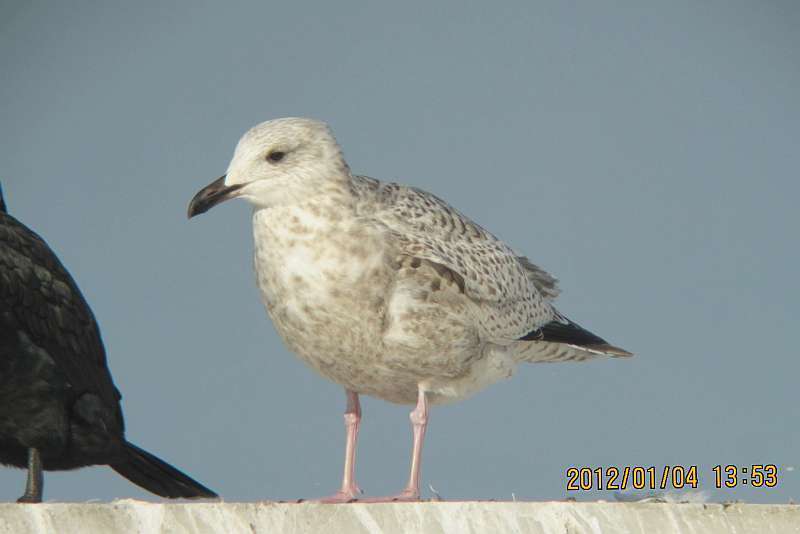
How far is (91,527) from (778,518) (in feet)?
12.5

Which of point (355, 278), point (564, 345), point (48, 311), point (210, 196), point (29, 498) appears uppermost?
point (210, 196)

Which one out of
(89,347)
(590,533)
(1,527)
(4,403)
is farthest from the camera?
(89,347)

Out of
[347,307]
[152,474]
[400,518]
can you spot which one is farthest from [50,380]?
[400,518]

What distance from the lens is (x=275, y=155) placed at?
28.0ft

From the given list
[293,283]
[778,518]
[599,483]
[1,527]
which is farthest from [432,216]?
[1,527]

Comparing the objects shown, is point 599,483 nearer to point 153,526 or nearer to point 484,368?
point 484,368

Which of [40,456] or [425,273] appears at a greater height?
[425,273]

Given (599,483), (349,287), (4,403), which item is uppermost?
(349,287)

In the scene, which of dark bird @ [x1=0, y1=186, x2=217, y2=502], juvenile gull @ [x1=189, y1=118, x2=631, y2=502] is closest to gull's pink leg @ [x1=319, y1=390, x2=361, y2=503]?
juvenile gull @ [x1=189, y1=118, x2=631, y2=502]

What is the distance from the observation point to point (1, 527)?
21.9 feet

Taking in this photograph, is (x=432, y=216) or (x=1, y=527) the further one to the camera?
(x=432, y=216)

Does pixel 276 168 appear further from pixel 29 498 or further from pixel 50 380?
pixel 29 498

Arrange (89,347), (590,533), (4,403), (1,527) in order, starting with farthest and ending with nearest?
(89,347), (4,403), (590,533), (1,527)

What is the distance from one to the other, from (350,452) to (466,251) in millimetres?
1479
